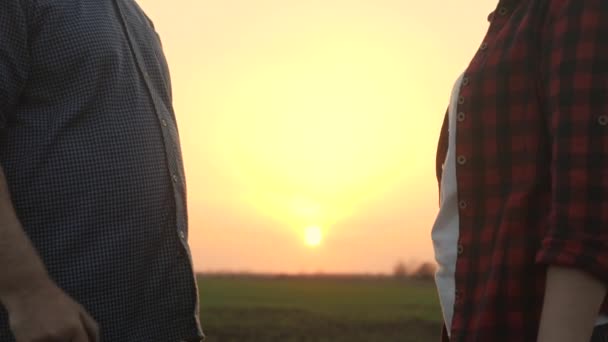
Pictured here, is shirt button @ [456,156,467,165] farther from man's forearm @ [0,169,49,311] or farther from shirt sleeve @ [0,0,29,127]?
shirt sleeve @ [0,0,29,127]

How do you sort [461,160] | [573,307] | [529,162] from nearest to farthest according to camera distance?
[573,307] < [529,162] < [461,160]

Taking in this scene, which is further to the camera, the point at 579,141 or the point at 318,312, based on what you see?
the point at 318,312

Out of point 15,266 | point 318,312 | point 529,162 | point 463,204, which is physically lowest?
point 318,312

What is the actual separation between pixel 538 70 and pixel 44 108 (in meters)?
1.22

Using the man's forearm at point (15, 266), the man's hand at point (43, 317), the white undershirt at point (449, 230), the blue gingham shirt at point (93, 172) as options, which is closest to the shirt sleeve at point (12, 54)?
the blue gingham shirt at point (93, 172)

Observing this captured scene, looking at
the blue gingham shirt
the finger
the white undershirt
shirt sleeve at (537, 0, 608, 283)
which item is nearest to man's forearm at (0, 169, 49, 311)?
the finger

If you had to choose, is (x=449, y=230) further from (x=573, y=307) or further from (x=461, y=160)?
(x=573, y=307)

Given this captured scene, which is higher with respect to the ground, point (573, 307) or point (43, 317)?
point (573, 307)

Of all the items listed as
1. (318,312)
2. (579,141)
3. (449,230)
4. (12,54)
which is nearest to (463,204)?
(449,230)

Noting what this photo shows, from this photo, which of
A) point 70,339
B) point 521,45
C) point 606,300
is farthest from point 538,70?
point 70,339

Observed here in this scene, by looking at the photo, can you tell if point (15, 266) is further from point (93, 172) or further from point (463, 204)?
point (463, 204)

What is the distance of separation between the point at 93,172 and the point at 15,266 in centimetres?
44

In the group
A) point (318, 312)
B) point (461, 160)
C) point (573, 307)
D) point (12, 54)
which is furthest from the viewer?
point (318, 312)

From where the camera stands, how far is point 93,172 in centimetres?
232
